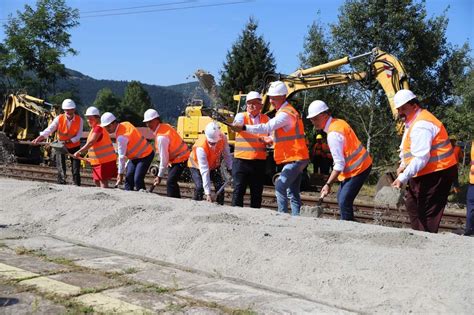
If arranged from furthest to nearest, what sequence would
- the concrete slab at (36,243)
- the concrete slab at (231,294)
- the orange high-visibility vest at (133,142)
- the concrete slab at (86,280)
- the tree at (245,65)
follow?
the tree at (245,65) < the orange high-visibility vest at (133,142) < the concrete slab at (36,243) < the concrete slab at (86,280) < the concrete slab at (231,294)

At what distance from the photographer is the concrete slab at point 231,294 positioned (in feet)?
12.2

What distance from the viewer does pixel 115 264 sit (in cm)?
475

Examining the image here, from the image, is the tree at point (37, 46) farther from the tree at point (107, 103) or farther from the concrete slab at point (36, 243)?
the tree at point (107, 103)

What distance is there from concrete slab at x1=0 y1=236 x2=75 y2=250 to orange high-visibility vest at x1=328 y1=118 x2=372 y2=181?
3079 millimetres

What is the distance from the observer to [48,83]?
3656cm

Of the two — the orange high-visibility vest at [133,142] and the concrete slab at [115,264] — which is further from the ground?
the orange high-visibility vest at [133,142]

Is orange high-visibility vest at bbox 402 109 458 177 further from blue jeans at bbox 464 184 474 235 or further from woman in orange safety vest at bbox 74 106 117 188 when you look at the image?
woman in orange safety vest at bbox 74 106 117 188

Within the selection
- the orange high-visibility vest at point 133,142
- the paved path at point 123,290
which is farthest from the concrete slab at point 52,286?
the orange high-visibility vest at point 133,142

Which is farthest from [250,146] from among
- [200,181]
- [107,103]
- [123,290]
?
[107,103]

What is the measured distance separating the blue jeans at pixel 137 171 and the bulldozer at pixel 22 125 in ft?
40.1

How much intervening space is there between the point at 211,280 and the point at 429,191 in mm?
2476

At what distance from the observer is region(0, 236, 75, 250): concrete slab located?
214 inches

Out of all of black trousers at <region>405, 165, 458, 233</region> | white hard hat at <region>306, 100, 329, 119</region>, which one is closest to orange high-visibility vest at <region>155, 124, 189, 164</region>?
white hard hat at <region>306, 100, 329, 119</region>

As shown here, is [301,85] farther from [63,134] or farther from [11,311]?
[11,311]
